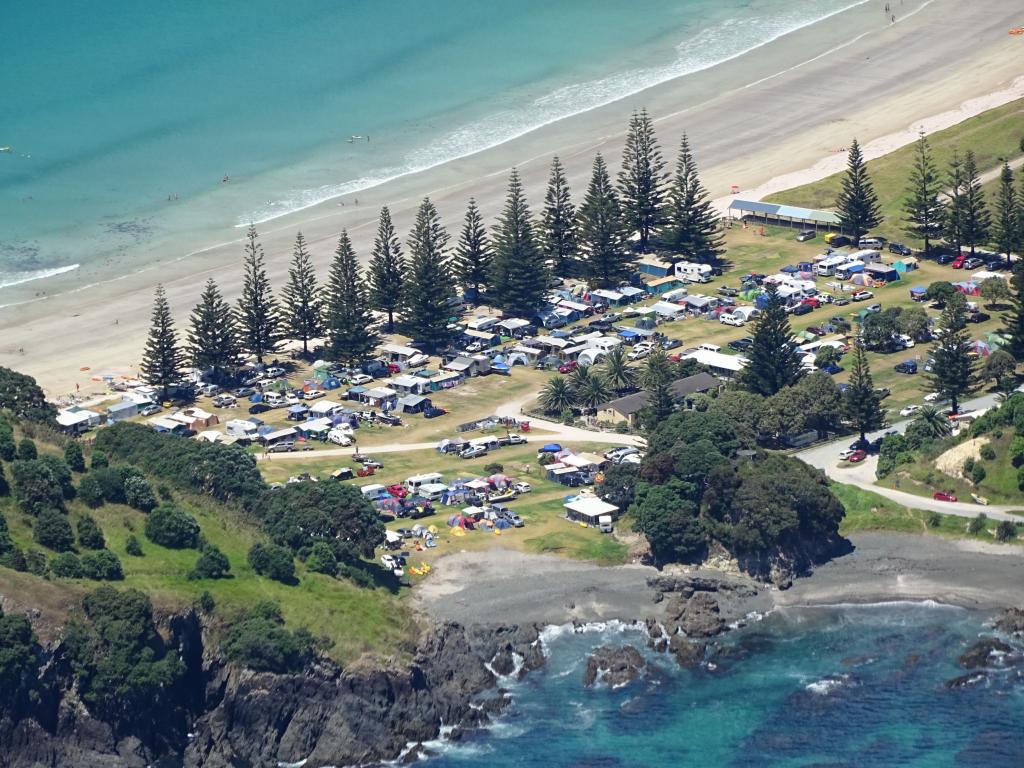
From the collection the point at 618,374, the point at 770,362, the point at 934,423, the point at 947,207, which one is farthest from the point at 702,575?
the point at 947,207

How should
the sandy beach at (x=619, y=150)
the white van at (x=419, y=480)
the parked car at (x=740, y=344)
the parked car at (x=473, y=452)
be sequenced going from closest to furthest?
the white van at (x=419, y=480) → the parked car at (x=473, y=452) → the parked car at (x=740, y=344) → the sandy beach at (x=619, y=150)

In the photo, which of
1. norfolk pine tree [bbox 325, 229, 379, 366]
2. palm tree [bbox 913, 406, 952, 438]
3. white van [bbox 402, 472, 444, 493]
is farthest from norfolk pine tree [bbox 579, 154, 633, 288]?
palm tree [bbox 913, 406, 952, 438]

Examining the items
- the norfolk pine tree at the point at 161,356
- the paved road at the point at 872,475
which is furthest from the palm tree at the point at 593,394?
the norfolk pine tree at the point at 161,356

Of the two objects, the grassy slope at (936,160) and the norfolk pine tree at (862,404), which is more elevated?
the grassy slope at (936,160)

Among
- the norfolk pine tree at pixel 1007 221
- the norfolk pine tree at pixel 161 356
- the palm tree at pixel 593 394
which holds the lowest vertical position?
the palm tree at pixel 593 394

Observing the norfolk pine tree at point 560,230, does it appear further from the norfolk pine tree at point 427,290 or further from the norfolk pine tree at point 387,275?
the norfolk pine tree at point 387,275
